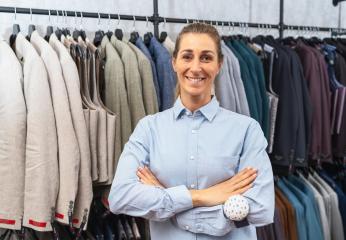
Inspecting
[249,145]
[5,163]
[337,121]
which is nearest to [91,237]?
[5,163]

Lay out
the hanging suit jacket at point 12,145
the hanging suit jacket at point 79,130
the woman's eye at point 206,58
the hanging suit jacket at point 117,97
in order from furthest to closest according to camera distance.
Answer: the hanging suit jacket at point 117,97 < the hanging suit jacket at point 79,130 < the hanging suit jacket at point 12,145 < the woman's eye at point 206,58

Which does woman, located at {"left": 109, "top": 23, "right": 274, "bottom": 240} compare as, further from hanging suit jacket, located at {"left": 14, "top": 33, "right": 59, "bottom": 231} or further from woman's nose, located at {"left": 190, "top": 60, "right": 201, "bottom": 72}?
hanging suit jacket, located at {"left": 14, "top": 33, "right": 59, "bottom": 231}

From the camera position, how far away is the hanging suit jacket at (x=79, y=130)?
1.49 meters

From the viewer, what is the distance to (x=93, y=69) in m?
1.62

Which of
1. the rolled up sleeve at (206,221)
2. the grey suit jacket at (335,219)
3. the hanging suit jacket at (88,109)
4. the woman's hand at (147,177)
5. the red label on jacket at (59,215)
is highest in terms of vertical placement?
the hanging suit jacket at (88,109)

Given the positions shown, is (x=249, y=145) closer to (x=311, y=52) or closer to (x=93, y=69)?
(x=93, y=69)

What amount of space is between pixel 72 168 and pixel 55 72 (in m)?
0.36

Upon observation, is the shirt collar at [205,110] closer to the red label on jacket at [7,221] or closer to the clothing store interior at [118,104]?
the clothing store interior at [118,104]

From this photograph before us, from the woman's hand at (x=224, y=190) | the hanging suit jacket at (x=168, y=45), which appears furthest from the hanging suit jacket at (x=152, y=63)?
the woman's hand at (x=224, y=190)

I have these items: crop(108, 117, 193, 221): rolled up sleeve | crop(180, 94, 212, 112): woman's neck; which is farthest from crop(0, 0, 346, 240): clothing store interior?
crop(180, 94, 212, 112): woman's neck

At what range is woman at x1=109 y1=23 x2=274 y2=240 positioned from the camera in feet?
3.63

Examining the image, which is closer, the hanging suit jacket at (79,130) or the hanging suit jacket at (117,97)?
the hanging suit jacket at (79,130)

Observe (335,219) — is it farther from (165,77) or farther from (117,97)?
(117,97)

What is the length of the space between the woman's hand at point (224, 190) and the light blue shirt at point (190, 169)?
16 millimetres
